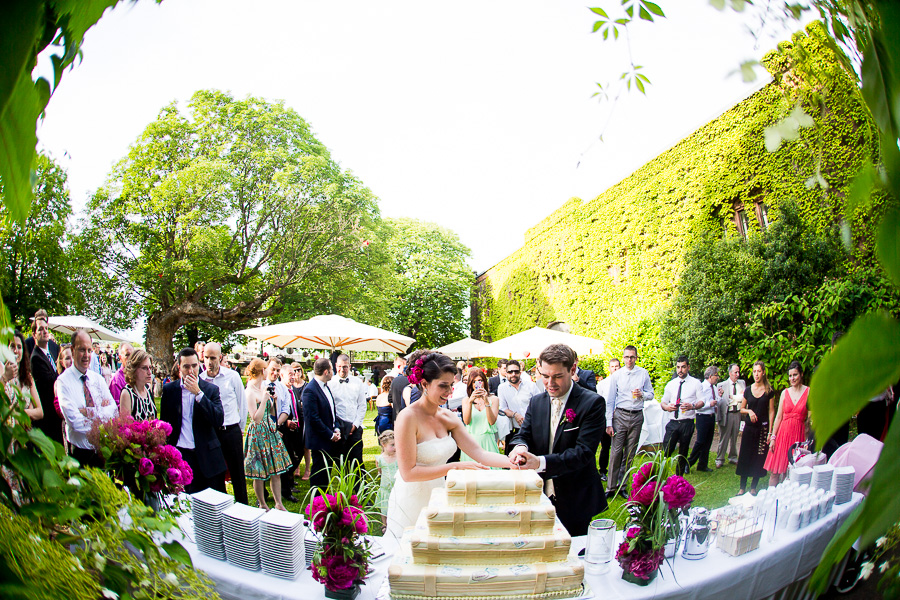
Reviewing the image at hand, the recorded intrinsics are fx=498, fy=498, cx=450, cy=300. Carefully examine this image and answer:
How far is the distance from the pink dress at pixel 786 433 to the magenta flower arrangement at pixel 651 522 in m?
4.40

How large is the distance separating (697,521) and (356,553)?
2.05m

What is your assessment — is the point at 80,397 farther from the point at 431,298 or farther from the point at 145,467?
the point at 431,298

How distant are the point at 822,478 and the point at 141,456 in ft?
15.3

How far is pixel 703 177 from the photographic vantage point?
38.3 ft

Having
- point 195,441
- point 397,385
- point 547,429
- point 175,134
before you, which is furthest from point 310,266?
point 547,429

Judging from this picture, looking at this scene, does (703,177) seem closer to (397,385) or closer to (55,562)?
(397,385)

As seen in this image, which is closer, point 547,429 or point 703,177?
point 547,429

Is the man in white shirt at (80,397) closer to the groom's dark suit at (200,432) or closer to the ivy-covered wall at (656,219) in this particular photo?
the groom's dark suit at (200,432)

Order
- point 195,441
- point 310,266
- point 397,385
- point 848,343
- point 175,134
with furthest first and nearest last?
point 310,266, point 175,134, point 397,385, point 195,441, point 848,343

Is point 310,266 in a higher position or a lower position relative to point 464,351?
higher

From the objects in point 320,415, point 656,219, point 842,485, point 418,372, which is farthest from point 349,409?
point 656,219

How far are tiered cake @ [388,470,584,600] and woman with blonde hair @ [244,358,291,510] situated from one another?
4203mm

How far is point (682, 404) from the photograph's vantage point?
8.18 meters

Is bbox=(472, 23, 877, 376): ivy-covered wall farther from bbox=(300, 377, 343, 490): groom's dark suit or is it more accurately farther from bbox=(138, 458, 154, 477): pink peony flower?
bbox=(300, 377, 343, 490): groom's dark suit
